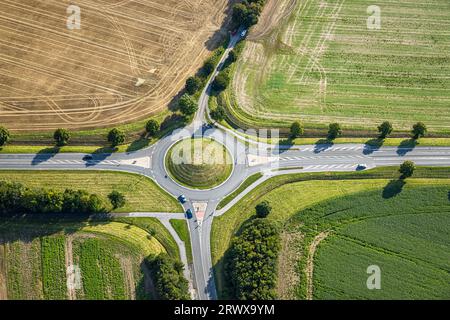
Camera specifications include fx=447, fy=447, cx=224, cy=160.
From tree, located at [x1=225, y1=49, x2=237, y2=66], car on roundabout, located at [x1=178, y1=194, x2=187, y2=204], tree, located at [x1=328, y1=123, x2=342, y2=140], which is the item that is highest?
tree, located at [x1=225, y1=49, x2=237, y2=66]

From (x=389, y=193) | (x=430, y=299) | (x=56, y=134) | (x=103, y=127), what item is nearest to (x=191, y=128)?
(x=103, y=127)

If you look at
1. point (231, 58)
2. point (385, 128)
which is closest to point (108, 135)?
point (231, 58)

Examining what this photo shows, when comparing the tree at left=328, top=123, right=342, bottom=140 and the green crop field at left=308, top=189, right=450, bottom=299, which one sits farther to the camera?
the tree at left=328, top=123, right=342, bottom=140

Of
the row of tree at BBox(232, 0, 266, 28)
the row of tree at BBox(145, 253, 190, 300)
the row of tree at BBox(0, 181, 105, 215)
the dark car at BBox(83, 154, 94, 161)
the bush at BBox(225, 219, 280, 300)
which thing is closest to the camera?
the row of tree at BBox(145, 253, 190, 300)

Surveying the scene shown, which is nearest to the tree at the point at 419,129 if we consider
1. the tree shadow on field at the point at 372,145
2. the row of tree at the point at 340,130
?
the row of tree at the point at 340,130

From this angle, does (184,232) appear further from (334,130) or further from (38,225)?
(334,130)

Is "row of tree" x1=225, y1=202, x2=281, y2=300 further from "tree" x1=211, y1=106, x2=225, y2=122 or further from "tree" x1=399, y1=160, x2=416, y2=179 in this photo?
"tree" x1=399, y1=160, x2=416, y2=179

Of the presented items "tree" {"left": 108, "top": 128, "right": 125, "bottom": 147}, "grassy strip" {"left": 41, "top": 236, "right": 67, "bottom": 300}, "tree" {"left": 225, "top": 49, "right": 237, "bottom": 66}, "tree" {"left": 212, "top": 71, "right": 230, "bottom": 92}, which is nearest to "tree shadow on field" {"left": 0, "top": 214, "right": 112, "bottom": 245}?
"grassy strip" {"left": 41, "top": 236, "right": 67, "bottom": 300}
